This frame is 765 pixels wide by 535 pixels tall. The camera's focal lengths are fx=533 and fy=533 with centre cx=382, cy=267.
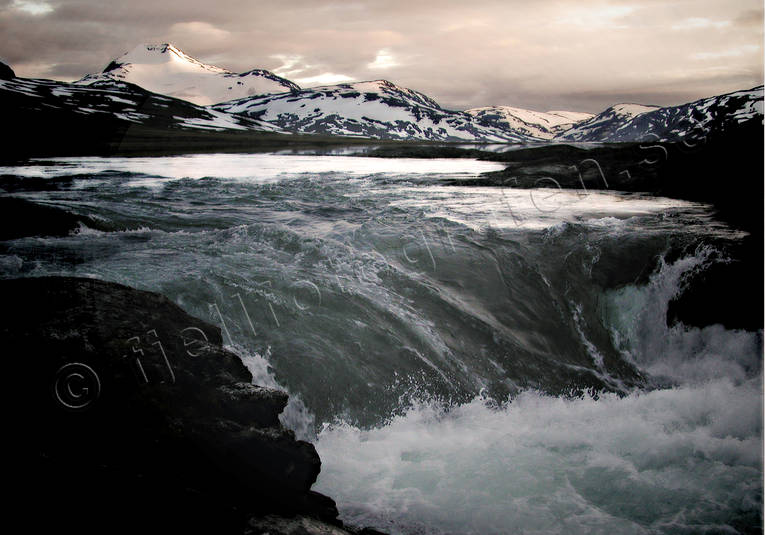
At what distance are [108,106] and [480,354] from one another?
4582 inches

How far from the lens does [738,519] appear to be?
19.4ft

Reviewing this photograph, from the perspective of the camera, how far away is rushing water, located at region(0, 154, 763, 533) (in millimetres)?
6422

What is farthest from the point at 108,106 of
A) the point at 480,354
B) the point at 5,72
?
the point at 480,354

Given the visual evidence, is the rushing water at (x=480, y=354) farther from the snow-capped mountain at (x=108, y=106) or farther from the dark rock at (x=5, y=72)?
the dark rock at (x=5, y=72)

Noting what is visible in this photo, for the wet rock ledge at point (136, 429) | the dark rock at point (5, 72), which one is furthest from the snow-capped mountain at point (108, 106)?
the wet rock ledge at point (136, 429)

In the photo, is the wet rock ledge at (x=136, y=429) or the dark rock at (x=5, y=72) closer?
the wet rock ledge at (x=136, y=429)

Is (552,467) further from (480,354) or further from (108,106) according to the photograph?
(108,106)

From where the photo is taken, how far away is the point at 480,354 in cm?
907

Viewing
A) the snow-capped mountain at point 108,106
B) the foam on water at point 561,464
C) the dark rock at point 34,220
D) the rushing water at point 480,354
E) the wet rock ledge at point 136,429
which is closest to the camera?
the wet rock ledge at point 136,429

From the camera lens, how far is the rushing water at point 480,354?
6.42 m

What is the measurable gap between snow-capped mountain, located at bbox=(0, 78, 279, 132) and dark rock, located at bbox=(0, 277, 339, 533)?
66.8 meters

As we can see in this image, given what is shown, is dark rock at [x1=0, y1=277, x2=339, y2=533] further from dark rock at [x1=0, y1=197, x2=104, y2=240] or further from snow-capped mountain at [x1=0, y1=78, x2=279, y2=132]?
snow-capped mountain at [x1=0, y1=78, x2=279, y2=132]

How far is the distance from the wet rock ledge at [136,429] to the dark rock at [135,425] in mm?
11

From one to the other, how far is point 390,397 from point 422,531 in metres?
2.21
